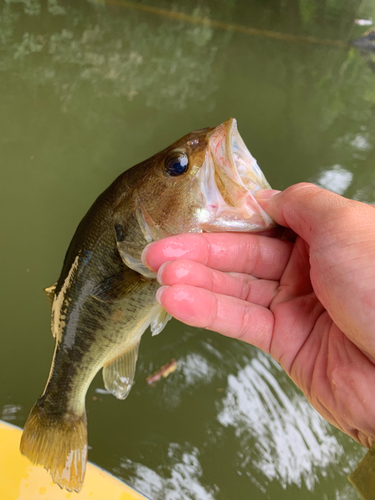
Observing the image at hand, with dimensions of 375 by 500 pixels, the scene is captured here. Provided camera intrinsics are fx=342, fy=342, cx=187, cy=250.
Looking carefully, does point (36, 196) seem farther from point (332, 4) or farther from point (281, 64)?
point (332, 4)

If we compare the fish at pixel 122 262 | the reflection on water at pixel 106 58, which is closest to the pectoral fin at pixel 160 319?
the fish at pixel 122 262

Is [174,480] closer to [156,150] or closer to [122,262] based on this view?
[122,262]

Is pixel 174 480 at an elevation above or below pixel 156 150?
below

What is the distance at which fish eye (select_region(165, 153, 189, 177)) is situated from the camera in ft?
4.22

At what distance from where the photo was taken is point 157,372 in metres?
2.47

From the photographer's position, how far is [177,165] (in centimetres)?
129

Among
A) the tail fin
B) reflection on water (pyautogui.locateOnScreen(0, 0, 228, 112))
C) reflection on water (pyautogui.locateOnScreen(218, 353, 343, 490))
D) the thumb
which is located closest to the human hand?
the thumb

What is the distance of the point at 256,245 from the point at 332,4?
1354cm

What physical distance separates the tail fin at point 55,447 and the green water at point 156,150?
23.4 inches

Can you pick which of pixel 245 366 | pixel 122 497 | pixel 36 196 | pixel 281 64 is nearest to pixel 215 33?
pixel 281 64

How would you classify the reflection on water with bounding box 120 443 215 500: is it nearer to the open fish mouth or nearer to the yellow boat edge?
the yellow boat edge

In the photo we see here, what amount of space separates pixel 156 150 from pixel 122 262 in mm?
2590

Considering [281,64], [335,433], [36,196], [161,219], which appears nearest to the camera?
[161,219]

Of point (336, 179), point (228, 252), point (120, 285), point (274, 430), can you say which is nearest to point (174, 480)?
point (274, 430)
